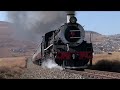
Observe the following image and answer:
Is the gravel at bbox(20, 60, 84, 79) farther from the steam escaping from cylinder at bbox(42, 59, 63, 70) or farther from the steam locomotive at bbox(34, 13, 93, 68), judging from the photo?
the steam escaping from cylinder at bbox(42, 59, 63, 70)

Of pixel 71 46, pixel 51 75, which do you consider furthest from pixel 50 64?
pixel 51 75

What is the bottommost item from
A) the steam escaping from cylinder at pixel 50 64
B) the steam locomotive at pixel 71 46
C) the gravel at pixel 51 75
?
the gravel at pixel 51 75

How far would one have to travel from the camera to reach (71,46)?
20.7 meters

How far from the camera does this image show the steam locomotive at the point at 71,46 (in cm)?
2022

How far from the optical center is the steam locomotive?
20219 mm

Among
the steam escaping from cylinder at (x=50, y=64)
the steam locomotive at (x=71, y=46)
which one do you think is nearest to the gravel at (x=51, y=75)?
the steam locomotive at (x=71, y=46)

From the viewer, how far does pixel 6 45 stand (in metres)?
174

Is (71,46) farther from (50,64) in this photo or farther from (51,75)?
(51,75)

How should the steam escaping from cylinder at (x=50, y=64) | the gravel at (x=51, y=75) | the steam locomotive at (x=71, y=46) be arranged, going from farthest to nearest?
the steam escaping from cylinder at (x=50, y=64)
the steam locomotive at (x=71, y=46)
the gravel at (x=51, y=75)

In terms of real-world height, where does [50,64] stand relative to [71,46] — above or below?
below

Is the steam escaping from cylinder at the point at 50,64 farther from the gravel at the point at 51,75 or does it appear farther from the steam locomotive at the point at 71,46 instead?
the gravel at the point at 51,75
